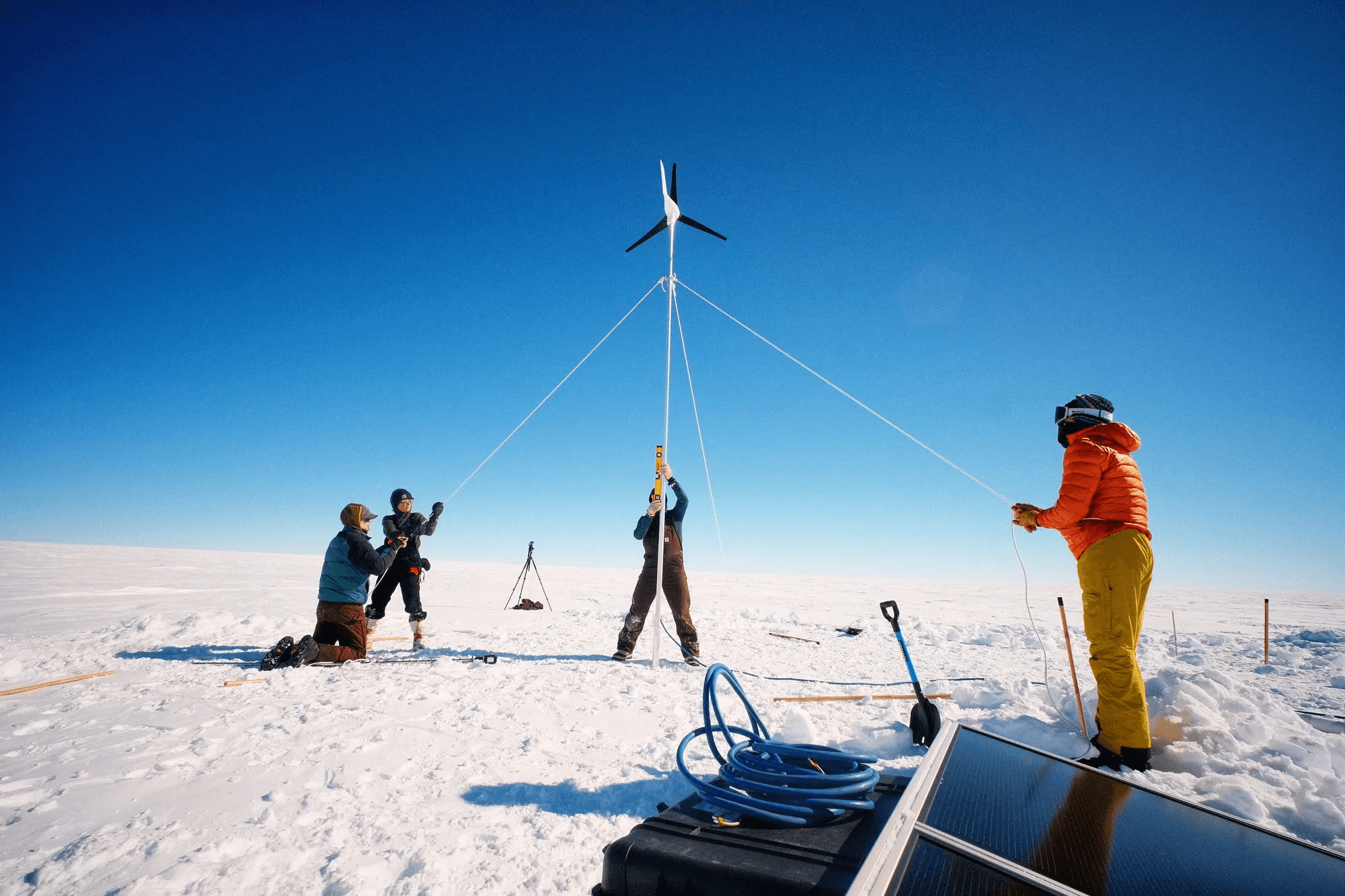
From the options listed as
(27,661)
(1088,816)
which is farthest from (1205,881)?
(27,661)

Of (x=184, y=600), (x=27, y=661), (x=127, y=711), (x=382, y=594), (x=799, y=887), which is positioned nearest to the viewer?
(x=799, y=887)

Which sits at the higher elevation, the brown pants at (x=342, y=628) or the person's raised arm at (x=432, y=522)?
the person's raised arm at (x=432, y=522)

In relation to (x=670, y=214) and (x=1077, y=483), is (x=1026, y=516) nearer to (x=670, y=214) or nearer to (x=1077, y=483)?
(x=1077, y=483)

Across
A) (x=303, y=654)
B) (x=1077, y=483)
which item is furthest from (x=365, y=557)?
(x=1077, y=483)

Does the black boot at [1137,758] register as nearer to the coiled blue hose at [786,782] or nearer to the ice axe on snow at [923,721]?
the ice axe on snow at [923,721]

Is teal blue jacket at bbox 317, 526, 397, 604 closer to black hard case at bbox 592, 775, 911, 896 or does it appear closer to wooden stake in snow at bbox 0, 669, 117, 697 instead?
wooden stake in snow at bbox 0, 669, 117, 697

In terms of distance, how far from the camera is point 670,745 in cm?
323

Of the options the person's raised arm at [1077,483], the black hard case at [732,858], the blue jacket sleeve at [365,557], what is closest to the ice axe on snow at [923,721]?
the person's raised arm at [1077,483]

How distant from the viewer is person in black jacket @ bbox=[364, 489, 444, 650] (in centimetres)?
626

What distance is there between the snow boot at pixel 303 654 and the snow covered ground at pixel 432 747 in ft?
1.03

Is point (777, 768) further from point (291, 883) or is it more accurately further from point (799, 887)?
point (291, 883)

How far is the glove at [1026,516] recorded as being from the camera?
11.9ft

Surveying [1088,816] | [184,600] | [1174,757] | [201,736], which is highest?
[1088,816]

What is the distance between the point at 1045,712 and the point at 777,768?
3639 millimetres
